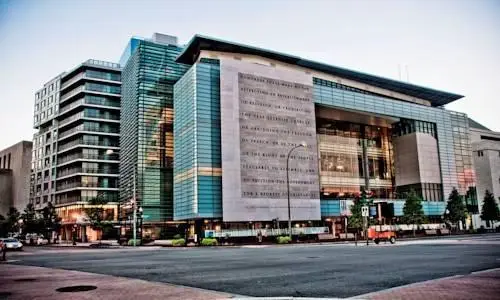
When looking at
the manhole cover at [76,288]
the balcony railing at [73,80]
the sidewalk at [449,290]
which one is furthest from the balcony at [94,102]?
the sidewalk at [449,290]

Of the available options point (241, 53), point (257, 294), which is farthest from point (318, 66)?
point (257, 294)

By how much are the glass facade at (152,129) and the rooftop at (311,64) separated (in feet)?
25.0

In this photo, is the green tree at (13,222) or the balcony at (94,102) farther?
the green tree at (13,222)

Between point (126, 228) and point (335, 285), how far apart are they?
84529mm

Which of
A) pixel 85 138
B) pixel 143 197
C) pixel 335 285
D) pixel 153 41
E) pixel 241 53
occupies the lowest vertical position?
pixel 335 285

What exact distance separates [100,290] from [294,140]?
213 ft

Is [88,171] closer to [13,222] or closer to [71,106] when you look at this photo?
[71,106]

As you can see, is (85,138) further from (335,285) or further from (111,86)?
(335,285)

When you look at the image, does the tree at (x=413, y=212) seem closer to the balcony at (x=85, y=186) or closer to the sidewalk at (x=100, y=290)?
the balcony at (x=85, y=186)

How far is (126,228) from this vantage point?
90062 millimetres

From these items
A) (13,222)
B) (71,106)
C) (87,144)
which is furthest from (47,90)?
(13,222)

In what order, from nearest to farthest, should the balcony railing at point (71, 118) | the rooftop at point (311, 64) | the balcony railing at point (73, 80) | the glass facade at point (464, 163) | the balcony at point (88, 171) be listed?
the rooftop at point (311, 64), the balcony at point (88, 171), the glass facade at point (464, 163), the balcony railing at point (71, 118), the balcony railing at point (73, 80)

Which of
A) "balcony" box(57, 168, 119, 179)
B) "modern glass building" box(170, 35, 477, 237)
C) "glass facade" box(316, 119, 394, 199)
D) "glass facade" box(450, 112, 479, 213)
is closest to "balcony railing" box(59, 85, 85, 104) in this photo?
"modern glass building" box(170, 35, 477, 237)

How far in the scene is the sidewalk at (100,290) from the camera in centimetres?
1040
